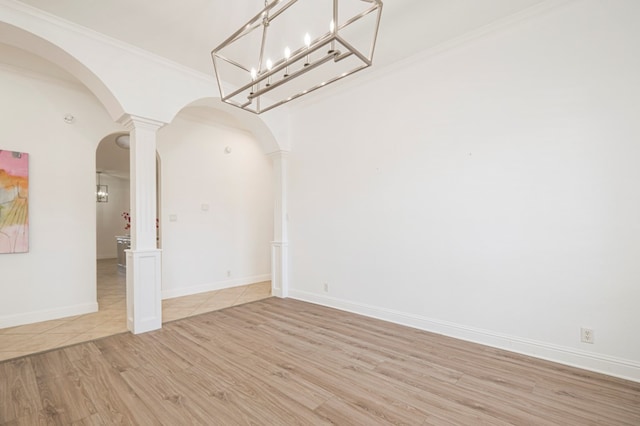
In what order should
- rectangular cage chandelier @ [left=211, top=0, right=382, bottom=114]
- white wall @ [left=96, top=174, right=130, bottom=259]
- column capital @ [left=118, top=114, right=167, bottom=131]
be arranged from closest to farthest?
rectangular cage chandelier @ [left=211, top=0, right=382, bottom=114], column capital @ [left=118, top=114, right=167, bottom=131], white wall @ [left=96, top=174, right=130, bottom=259]

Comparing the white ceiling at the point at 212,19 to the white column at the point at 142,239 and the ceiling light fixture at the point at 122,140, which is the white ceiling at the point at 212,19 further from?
the ceiling light fixture at the point at 122,140

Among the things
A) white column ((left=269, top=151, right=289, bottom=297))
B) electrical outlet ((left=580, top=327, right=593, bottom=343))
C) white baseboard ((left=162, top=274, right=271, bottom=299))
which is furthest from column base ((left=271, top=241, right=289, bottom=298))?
electrical outlet ((left=580, top=327, right=593, bottom=343))

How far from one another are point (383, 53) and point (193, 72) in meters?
2.34

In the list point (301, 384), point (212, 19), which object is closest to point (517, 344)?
point (301, 384)

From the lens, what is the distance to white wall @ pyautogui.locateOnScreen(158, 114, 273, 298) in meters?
4.66

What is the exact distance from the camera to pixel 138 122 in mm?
3203

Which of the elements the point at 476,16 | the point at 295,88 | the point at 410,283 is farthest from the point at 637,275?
the point at 295,88

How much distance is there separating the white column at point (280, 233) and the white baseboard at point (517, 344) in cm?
129

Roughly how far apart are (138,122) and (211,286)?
2.97 m

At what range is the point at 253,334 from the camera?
3.12 m

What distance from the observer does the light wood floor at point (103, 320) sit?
9.51ft

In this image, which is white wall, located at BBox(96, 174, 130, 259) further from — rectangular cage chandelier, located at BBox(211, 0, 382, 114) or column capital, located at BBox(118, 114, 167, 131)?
rectangular cage chandelier, located at BBox(211, 0, 382, 114)

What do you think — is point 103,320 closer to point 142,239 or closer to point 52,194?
point 142,239

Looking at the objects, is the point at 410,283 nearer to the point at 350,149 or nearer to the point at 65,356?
the point at 350,149
